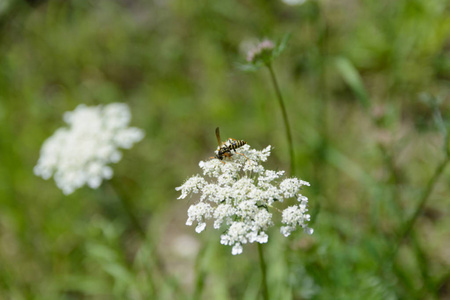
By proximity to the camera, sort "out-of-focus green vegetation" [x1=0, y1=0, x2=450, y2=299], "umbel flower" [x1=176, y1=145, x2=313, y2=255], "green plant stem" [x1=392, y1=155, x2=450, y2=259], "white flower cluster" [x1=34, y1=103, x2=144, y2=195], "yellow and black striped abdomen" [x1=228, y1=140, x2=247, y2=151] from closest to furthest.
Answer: "umbel flower" [x1=176, y1=145, x2=313, y2=255] < "yellow and black striped abdomen" [x1=228, y1=140, x2=247, y2=151] < "green plant stem" [x1=392, y1=155, x2=450, y2=259] < "out-of-focus green vegetation" [x1=0, y1=0, x2=450, y2=299] < "white flower cluster" [x1=34, y1=103, x2=144, y2=195]

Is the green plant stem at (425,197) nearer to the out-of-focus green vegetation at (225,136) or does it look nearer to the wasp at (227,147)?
the out-of-focus green vegetation at (225,136)

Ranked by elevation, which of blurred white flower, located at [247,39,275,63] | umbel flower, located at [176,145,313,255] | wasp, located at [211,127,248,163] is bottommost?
umbel flower, located at [176,145,313,255]

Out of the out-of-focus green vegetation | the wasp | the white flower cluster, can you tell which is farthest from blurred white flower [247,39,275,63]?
the white flower cluster

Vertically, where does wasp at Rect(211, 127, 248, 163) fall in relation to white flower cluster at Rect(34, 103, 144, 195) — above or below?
below

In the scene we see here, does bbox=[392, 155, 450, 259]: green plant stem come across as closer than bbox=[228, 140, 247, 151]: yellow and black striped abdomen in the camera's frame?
No

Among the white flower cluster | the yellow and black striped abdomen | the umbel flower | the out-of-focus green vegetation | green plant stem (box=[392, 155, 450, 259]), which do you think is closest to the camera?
the umbel flower

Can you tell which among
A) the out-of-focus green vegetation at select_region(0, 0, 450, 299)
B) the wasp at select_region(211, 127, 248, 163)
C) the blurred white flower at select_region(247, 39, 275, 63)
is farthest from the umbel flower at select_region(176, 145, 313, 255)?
the out-of-focus green vegetation at select_region(0, 0, 450, 299)

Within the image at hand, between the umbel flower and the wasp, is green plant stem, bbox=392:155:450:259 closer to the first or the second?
the umbel flower

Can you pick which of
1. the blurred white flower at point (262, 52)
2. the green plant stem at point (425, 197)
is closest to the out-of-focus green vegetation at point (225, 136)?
the green plant stem at point (425, 197)

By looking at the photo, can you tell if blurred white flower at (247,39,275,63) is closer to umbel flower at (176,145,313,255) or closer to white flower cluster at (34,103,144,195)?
umbel flower at (176,145,313,255)

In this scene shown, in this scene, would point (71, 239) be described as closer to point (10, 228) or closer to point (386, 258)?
point (10, 228)
